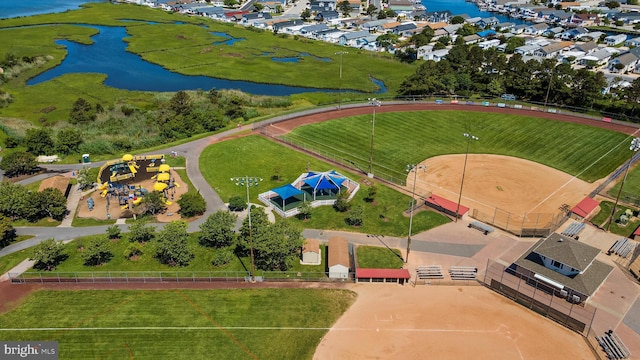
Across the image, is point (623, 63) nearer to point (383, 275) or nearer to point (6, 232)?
point (383, 275)

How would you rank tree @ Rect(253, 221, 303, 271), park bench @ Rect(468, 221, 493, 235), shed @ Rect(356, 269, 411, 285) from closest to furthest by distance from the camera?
shed @ Rect(356, 269, 411, 285), tree @ Rect(253, 221, 303, 271), park bench @ Rect(468, 221, 493, 235)

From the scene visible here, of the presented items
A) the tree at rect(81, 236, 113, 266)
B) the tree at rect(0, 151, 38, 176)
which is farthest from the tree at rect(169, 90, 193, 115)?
the tree at rect(81, 236, 113, 266)

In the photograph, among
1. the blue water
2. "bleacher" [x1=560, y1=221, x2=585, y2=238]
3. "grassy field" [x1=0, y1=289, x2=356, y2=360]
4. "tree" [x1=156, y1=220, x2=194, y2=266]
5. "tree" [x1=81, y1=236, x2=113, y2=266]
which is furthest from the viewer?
the blue water

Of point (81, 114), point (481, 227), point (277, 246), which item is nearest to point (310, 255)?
point (277, 246)

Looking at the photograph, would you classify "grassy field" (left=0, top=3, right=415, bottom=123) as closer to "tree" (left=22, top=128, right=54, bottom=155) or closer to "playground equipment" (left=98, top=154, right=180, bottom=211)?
"tree" (left=22, top=128, right=54, bottom=155)

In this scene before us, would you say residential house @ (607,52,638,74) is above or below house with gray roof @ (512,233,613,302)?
above

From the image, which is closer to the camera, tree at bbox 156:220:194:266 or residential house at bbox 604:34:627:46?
tree at bbox 156:220:194:266
